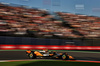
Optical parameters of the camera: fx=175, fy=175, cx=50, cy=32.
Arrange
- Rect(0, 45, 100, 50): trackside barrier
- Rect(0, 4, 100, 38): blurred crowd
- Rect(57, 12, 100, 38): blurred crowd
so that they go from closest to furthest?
Rect(0, 45, 100, 50): trackside barrier → Rect(0, 4, 100, 38): blurred crowd → Rect(57, 12, 100, 38): blurred crowd

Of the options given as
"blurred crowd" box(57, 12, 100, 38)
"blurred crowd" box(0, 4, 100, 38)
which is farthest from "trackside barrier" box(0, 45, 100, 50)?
"blurred crowd" box(57, 12, 100, 38)

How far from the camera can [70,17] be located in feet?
102

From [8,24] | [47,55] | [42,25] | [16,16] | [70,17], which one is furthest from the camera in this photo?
[70,17]

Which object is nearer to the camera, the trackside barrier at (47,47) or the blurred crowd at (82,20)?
the trackside barrier at (47,47)

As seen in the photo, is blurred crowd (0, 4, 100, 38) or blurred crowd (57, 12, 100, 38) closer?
blurred crowd (0, 4, 100, 38)

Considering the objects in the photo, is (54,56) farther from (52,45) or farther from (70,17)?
(70,17)

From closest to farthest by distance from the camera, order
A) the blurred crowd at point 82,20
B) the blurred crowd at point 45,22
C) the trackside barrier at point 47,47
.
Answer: the trackside barrier at point 47,47 < the blurred crowd at point 45,22 < the blurred crowd at point 82,20

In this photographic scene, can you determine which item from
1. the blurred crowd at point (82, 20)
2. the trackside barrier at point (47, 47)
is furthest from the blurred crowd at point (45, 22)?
the trackside barrier at point (47, 47)

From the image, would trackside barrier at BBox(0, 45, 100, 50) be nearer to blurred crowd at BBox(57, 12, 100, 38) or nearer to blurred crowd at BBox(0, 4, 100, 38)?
blurred crowd at BBox(0, 4, 100, 38)

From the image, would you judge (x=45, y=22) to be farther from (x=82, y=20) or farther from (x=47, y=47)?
(x=47, y=47)

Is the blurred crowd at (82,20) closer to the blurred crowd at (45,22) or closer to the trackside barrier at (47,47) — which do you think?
the blurred crowd at (45,22)

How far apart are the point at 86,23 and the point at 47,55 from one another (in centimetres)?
2115

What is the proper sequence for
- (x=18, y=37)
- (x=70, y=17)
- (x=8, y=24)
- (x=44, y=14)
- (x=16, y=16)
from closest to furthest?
(x=18, y=37)
(x=8, y=24)
(x=16, y=16)
(x=44, y=14)
(x=70, y=17)

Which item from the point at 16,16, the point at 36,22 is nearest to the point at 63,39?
the point at 36,22
